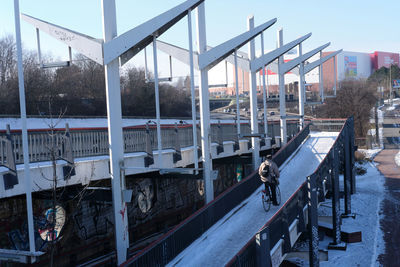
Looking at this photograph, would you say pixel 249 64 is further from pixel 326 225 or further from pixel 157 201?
pixel 326 225

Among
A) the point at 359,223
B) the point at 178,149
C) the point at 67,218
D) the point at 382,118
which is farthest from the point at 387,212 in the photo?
the point at 382,118

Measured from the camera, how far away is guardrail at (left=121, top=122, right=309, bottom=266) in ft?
30.0

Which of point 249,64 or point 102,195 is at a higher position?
point 249,64

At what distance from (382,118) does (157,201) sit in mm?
68238

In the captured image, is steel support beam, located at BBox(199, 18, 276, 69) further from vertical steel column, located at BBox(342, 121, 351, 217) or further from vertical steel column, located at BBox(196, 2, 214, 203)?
vertical steel column, located at BBox(342, 121, 351, 217)

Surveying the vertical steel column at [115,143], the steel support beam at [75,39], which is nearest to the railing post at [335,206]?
the vertical steel column at [115,143]

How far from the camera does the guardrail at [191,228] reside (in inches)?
360

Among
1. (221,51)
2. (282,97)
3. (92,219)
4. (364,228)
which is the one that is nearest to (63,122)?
(92,219)

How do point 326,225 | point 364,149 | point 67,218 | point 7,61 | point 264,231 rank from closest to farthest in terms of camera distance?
point 264,231 → point 67,218 → point 326,225 → point 7,61 → point 364,149

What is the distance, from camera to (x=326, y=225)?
2105cm

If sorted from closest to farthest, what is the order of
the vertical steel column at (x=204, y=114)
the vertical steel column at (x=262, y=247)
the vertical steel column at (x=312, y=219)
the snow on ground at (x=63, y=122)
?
the vertical steel column at (x=262, y=247), the vertical steel column at (x=312, y=219), the vertical steel column at (x=204, y=114), the snow on ground at (x=63, y=122)

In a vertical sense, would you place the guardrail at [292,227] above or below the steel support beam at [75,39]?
below

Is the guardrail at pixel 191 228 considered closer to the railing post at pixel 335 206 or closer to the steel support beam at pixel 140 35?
the railing post at pixel 335 206

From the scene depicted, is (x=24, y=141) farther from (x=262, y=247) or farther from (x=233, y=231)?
(x=233, y=231)
